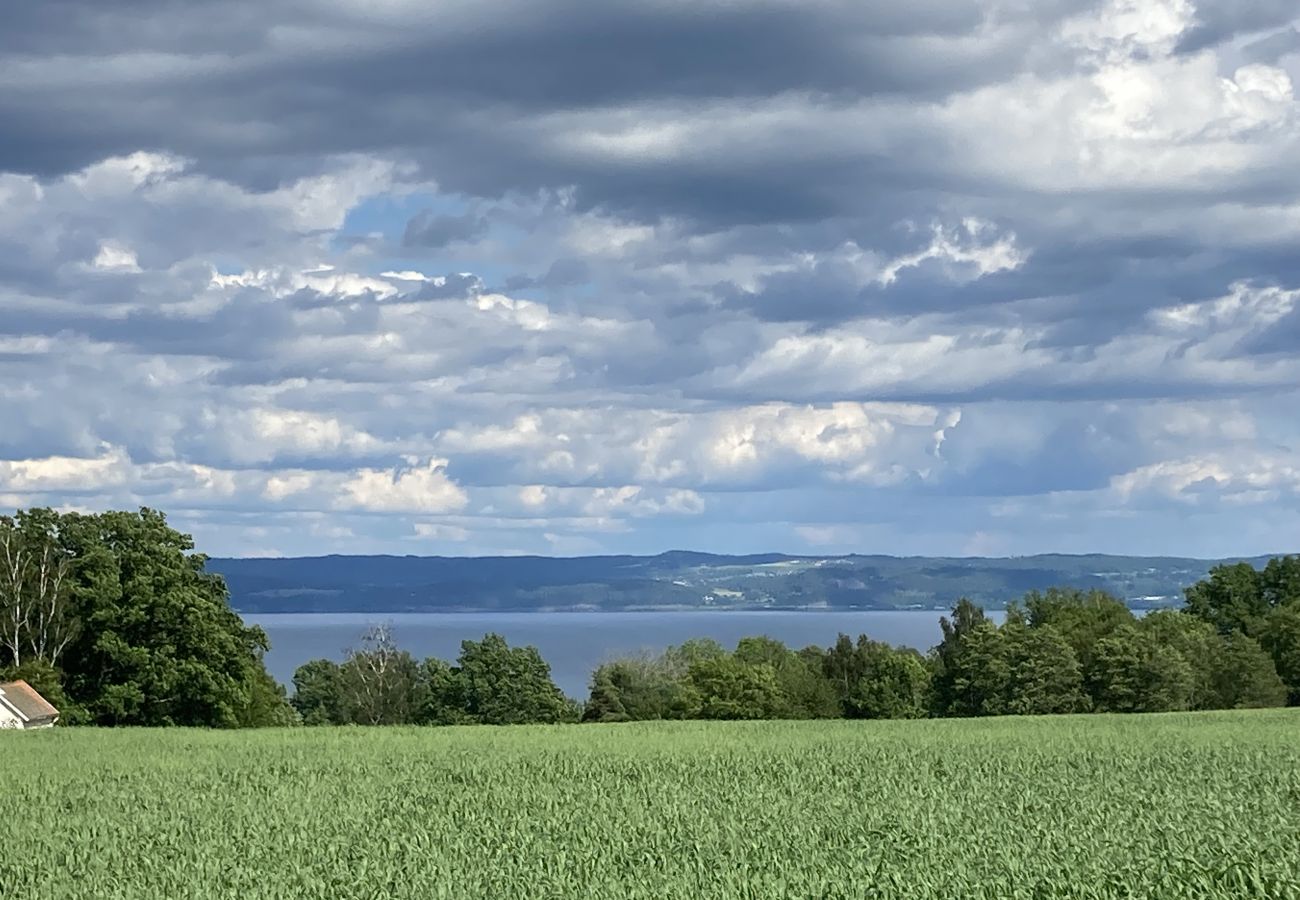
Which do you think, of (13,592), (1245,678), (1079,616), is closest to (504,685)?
(13,592)

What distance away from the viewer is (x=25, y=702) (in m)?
57.8

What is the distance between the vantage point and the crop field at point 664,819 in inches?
655

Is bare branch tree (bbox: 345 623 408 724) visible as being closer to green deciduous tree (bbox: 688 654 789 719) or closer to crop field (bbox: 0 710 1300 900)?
green deciduous tree (bbox: 688 654 789 719)

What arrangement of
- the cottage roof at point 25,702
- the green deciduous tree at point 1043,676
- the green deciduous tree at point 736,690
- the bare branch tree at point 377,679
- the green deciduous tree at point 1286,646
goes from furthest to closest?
the bare branch tree at point 377,679 → the green deciduous tree at point 1286,646 → the green deciduous tree at point 736,690 → the green deciduous tree at point 1043,676 → the cottage roof at point 25,702

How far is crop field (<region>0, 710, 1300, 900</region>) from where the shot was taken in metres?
16.6

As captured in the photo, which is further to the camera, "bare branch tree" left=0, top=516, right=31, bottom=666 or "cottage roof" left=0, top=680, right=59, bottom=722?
"bare branch tree" left=0, top=516, right=31, bottom=666

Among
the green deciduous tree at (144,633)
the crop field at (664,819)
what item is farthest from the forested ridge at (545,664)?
the crop field at (664,819)

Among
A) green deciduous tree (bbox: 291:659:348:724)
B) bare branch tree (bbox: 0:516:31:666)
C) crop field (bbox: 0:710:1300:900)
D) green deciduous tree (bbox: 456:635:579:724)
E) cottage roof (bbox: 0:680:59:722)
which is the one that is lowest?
green deciduous tree (bbox: 291:659:348:724)

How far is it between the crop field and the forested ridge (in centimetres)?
2111

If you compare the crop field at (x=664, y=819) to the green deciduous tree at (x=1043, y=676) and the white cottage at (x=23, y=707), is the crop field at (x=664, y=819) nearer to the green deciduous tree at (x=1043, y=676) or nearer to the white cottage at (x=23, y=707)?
the white cottage at (x=23, y=707)

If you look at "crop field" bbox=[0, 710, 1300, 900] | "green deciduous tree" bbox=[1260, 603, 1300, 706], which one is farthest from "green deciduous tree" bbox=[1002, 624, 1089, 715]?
"crop field" bbox=[0, 710, 1300, 900]

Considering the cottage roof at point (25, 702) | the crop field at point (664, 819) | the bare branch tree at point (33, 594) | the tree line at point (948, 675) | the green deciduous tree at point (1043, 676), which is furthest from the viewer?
the tree line at point (948, 675)

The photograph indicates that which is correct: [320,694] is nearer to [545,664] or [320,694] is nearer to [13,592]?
[545,664]

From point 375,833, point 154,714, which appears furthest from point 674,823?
point 154,714
